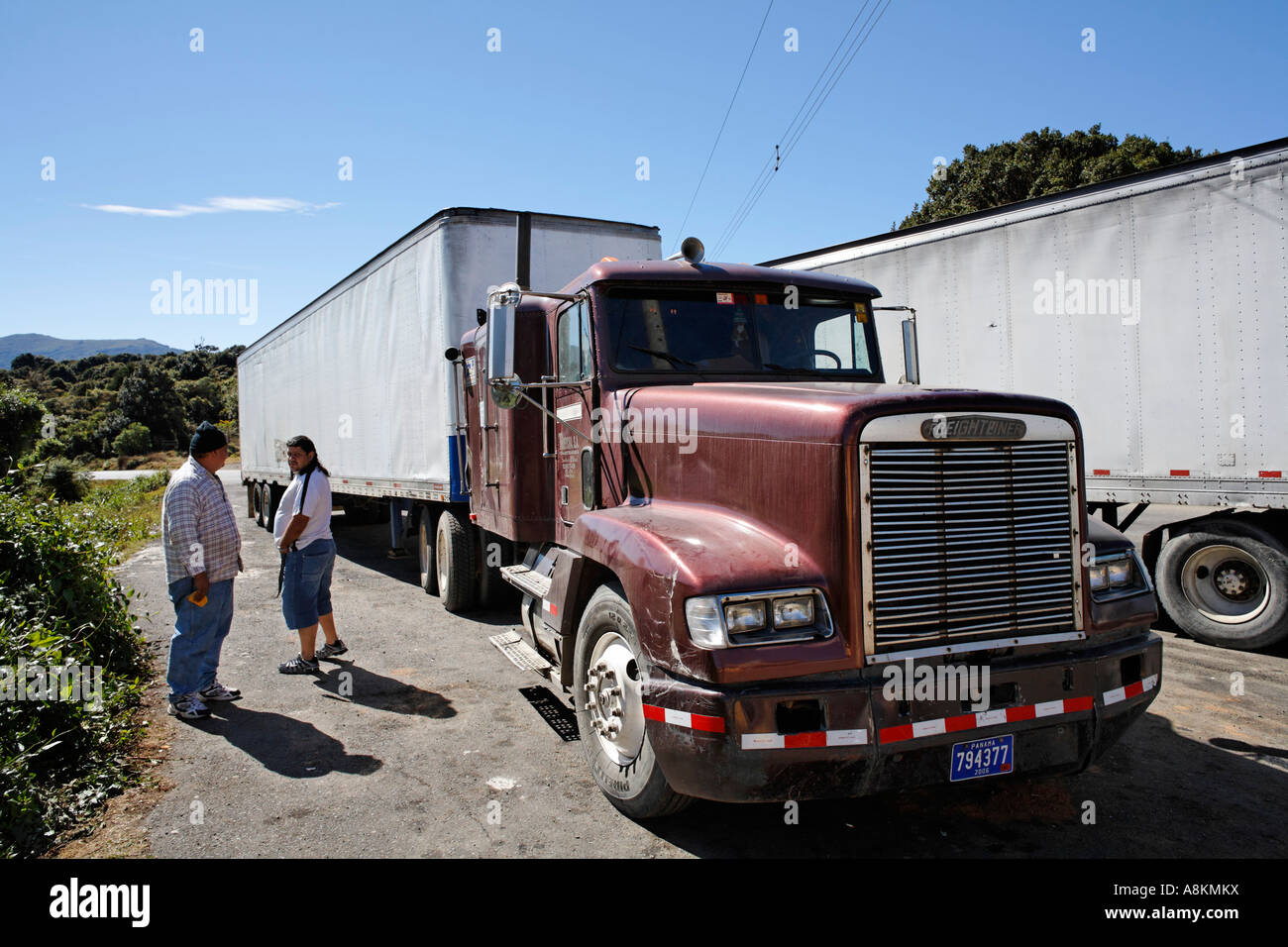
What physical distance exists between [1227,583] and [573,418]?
5.84m

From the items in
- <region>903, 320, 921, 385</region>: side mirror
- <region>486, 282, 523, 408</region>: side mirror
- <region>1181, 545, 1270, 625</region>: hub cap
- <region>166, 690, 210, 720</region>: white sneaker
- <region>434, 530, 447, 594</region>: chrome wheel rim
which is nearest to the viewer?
<region>486, 282, 523, 408</region>: side mirror

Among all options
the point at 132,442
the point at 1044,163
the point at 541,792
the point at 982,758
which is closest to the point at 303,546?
the point at 541,792

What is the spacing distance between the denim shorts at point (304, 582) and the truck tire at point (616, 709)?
3.24 metres

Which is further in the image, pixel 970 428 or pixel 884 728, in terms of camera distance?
pixel 970 428

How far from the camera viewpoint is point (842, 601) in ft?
10.5

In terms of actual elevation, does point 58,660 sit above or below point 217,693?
above

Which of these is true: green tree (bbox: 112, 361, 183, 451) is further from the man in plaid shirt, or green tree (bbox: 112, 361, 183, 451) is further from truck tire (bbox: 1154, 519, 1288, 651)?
truck tire (bbox: 1154, 519, 1288, 651)

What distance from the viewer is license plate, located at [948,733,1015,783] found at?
10.4 feet

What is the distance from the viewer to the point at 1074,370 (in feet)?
24.8

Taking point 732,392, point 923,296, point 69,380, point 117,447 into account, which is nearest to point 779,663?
point 732,392

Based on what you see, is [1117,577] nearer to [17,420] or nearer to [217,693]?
[217,693]

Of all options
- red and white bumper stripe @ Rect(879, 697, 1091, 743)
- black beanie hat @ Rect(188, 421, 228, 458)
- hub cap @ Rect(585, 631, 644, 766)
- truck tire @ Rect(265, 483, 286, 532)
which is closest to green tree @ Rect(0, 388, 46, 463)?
truck tire @ Rect(265, 483, 286, 532)

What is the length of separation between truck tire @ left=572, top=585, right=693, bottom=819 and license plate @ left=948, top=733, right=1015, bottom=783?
1.17 metres

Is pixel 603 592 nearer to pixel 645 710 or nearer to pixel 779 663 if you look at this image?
pixel 645 710
